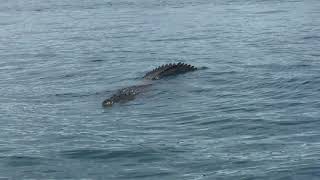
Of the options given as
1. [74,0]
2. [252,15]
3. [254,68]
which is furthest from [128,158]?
[74,0]

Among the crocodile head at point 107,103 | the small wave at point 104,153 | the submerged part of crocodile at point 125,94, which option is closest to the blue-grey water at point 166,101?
the small wave at point 104,153

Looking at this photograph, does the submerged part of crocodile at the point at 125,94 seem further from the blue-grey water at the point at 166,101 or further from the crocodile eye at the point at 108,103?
the blue-grey water at the point at 166,101

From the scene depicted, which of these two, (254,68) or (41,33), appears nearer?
(254,68)

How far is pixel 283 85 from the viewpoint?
21297 millimetres

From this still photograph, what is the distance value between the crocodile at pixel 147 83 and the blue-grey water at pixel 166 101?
303 millimetres

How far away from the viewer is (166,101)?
66.7 ft

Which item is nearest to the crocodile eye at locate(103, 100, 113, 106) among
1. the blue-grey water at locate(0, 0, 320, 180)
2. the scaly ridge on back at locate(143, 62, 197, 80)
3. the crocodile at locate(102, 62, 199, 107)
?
the crocodile at locate(102, 62, 199, 107)

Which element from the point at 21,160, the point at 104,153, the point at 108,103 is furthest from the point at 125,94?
the point at 21,160

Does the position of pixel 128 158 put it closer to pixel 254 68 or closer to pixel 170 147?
pixel 170 147

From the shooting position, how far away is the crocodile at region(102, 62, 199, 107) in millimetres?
20208

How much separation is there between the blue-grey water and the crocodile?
0.30 meters

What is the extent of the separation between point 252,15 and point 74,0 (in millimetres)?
21582

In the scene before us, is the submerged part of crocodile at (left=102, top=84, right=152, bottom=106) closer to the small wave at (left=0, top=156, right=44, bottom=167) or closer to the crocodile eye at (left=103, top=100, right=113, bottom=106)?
the crocodile eye at (left=103, top=100, right=113, bottom=106)

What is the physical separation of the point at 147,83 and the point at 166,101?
111 inches
